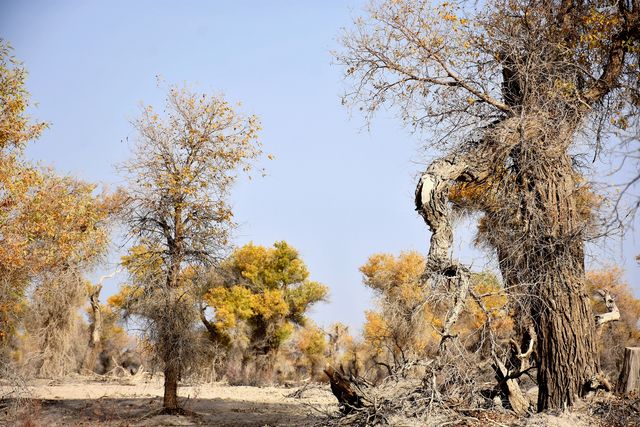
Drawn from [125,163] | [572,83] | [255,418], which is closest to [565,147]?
[572,83]

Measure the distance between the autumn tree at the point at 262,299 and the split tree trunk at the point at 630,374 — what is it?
98.0 feet

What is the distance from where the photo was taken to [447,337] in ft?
27.4

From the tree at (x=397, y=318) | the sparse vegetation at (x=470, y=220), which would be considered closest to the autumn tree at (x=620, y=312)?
the tree at (x=397, y=318)

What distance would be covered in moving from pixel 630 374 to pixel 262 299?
32.4m

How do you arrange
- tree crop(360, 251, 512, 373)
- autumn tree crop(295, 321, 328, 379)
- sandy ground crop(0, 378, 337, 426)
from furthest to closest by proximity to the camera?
autumn tree crop(295, 321, 328, 379) < tree crop(360, 251, 512, 373) < sandy ground crop(0, 378, 337, 426)

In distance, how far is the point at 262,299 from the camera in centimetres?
4016

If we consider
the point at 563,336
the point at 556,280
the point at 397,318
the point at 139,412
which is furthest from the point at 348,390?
the point at 397,318

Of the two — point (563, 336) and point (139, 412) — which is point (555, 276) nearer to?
point (563, 336)

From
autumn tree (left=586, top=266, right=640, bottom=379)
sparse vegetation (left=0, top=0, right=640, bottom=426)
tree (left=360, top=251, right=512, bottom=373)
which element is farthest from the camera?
autumn tree (left=586, top=266, right=640, bottom=379)

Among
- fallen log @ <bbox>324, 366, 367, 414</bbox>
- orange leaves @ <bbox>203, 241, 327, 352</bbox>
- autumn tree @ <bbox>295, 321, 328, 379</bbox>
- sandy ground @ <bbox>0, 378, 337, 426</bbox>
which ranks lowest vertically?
sandy ground @ <bbox>0, 378, 337, 426</bbox>

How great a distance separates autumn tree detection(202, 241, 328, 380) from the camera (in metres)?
39.0

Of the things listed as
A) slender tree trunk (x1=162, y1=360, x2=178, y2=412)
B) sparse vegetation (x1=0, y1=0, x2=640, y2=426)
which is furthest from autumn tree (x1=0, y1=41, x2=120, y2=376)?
slender tree trunk (x1=162, y1=360, x2=178, y2=412)

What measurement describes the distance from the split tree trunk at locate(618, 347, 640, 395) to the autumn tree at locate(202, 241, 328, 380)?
29877 millimetres

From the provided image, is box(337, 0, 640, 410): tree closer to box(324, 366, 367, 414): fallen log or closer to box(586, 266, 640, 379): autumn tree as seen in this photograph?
box(324, 366, 367, 414): fallen log
